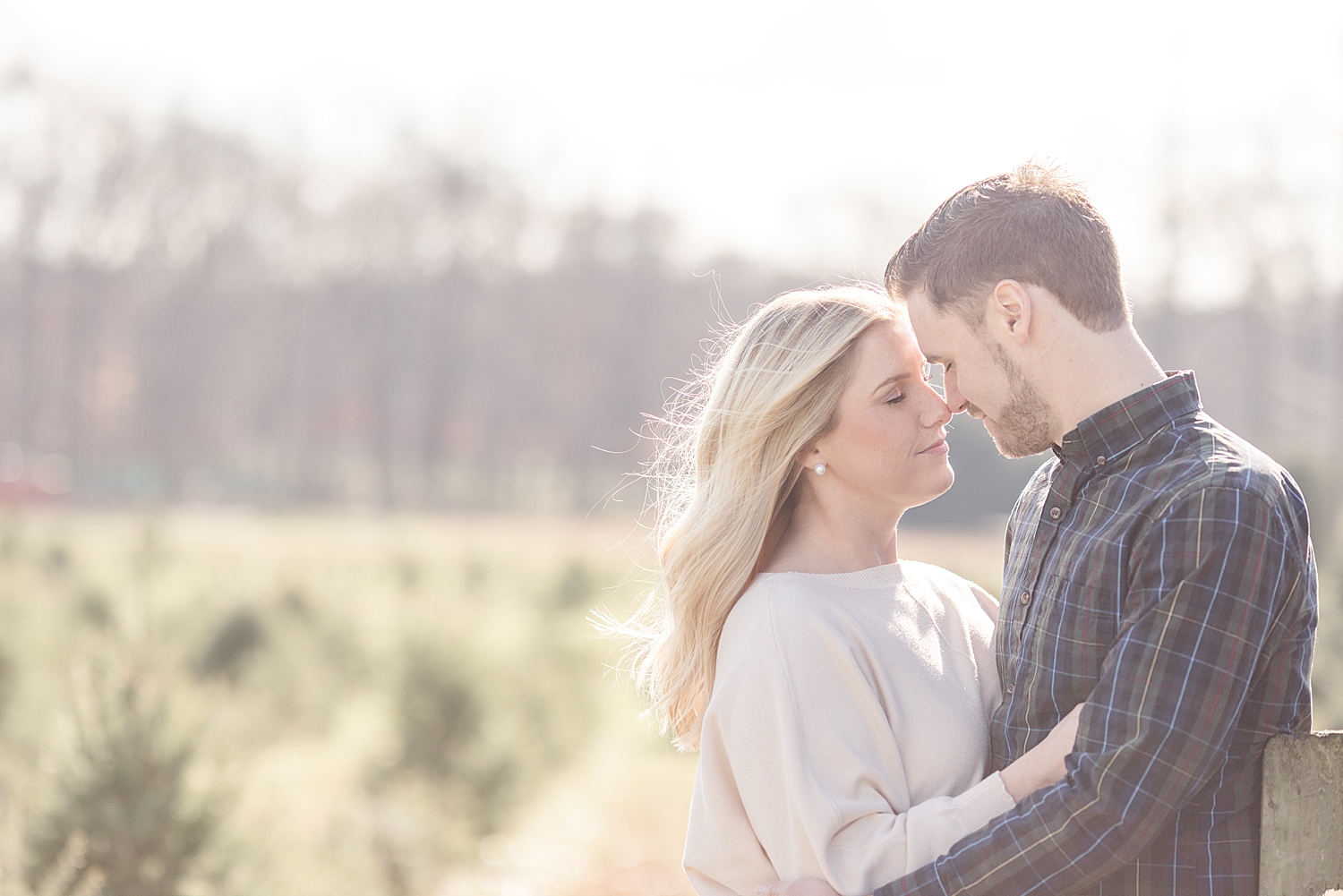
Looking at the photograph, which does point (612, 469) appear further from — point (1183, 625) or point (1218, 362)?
point (1183, 625)

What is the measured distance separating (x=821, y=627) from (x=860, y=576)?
261 millimetres

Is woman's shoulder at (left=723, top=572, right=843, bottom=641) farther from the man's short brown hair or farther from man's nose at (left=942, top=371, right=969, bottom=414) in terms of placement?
the man's short brown hair

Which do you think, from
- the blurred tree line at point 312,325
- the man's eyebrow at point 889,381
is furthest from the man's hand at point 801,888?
the blurred tree line at point 312,325

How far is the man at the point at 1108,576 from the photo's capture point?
182cm

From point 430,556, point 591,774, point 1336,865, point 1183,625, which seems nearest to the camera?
point 1183,625

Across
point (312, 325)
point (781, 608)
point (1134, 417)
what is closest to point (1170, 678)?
point (1134, 417)

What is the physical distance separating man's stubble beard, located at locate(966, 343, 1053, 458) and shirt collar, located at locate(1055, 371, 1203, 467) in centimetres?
9

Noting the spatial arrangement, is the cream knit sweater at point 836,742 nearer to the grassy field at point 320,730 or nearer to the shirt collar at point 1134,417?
the shirt collar at point 1134,417

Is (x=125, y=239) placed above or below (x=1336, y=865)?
above

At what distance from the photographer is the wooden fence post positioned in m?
1.90

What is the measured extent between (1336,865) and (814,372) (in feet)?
4.30

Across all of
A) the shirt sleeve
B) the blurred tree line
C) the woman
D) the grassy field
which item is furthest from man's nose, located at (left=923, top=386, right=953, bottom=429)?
the blurred tree line

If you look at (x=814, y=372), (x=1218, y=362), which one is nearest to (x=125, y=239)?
(x=1218, y=362)

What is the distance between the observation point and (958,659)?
2.55 metres
